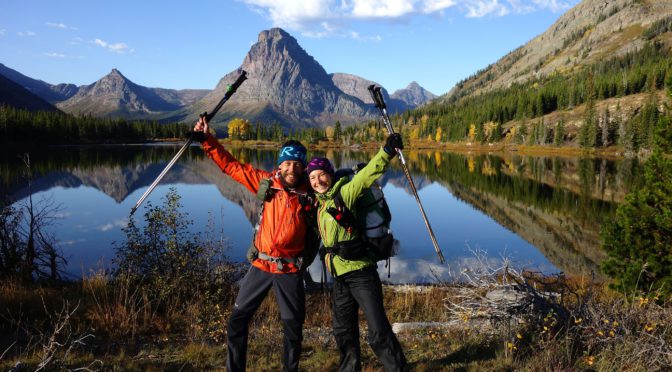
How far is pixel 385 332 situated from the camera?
4.98 m

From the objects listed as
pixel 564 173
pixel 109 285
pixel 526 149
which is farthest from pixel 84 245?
pixel 526 149

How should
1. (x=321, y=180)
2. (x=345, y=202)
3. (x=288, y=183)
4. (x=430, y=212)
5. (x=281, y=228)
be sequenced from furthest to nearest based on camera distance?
(x=430, y=212), (x=288, y=183), (x=281, y=228), (x=321, y=180), (x=345, y=202)

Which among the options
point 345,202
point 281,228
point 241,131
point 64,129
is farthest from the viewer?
point 241,131

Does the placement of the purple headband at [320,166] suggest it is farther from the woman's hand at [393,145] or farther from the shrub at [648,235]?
the shrub at [648,235]

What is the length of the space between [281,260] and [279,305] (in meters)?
0.59

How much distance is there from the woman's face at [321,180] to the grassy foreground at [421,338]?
274 centimetres

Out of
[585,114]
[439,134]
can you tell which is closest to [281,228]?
[585,114]

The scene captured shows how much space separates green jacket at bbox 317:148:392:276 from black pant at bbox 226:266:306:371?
593 millimetres

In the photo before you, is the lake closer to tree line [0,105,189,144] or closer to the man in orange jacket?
the man in orange jacket

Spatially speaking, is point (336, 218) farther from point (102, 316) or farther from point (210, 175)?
point (210, 175)

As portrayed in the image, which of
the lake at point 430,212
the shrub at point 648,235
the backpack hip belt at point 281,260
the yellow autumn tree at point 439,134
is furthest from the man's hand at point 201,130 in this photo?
the yellow autumn tree at point 439,134

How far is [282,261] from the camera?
5.16 metres

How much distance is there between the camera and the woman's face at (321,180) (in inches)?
199

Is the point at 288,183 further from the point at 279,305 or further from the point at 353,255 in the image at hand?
the point at 279,305
